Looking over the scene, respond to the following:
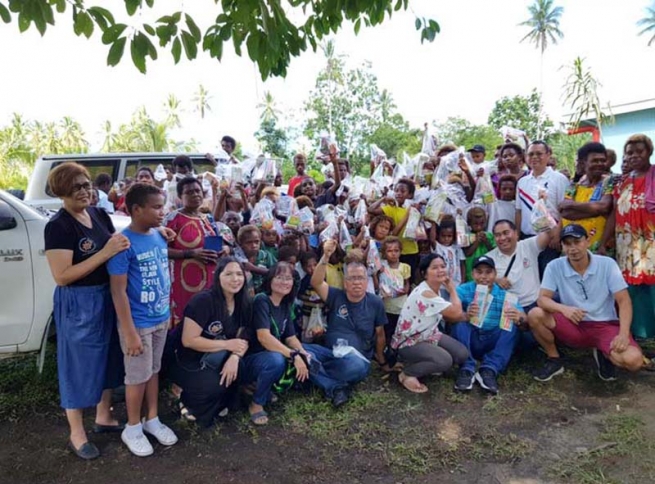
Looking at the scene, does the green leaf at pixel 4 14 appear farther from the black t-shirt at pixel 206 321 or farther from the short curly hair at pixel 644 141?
the short curly hair at pixel 644 141

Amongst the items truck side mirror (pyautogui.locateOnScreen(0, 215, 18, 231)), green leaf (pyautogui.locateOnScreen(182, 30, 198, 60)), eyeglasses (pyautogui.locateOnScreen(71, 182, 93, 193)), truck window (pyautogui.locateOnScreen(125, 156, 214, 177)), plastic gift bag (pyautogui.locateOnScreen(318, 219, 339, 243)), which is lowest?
plastic gift bag (pyautogui.locateOnScreen(318, 219, 339, 243))

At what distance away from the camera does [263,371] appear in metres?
3.37

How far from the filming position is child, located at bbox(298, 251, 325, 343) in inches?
163

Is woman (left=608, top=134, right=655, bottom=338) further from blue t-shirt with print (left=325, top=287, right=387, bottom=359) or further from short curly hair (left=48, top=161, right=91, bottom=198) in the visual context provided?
short curly hair (left=48, top=161, right=91, bottom=198)

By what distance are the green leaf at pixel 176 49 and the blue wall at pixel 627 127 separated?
19013 mm

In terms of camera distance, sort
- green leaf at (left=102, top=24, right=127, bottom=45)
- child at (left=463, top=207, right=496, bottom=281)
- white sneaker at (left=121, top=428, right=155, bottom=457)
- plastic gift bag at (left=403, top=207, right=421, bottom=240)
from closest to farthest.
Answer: green leaf at (left=102, top=24, right=127, bottom=45) < white sneaker at (left=121, top=428, right=155, bottom=457) < plastic gift bag at (left=403, top=207, right=421, bottom=240) < child at (left=463, top=207, right=496, bottom=281)

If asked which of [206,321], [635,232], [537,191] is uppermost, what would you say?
[537,191]

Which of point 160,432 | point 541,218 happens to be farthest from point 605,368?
point 160,432

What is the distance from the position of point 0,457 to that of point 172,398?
3.69 ft

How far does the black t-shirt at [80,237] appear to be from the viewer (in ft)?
8.84

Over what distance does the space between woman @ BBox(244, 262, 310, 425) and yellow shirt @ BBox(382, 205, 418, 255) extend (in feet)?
4.79

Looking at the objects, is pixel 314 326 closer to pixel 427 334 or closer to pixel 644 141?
pixel 427 334

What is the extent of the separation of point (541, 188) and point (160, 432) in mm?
3637

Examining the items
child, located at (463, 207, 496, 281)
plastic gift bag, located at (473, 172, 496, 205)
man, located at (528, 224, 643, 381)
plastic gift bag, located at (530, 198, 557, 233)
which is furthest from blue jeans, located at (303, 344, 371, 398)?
plastic gift bag, located at (473, 172, 496, 205)
